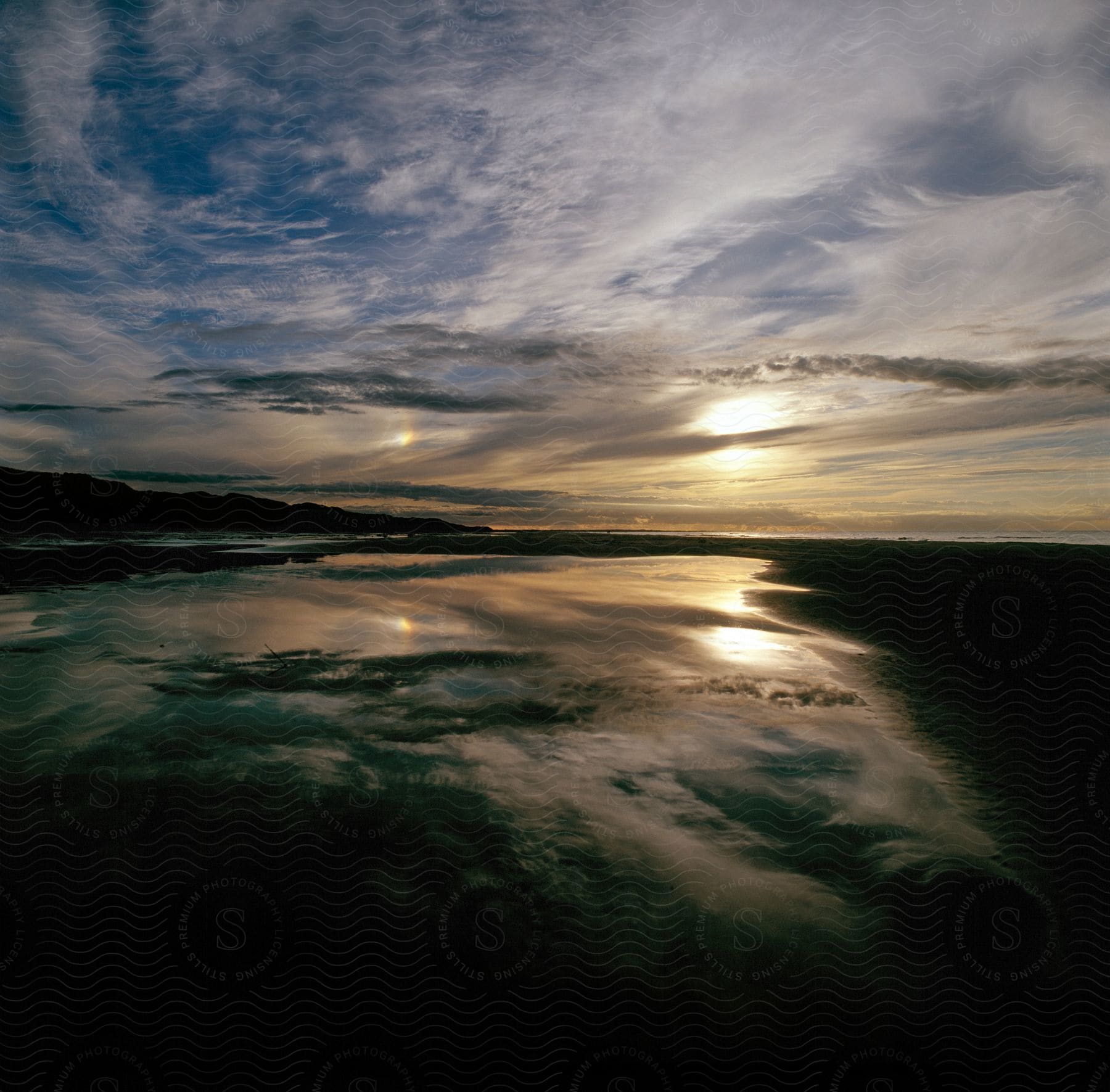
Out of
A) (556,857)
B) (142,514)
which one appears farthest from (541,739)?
(142,514)

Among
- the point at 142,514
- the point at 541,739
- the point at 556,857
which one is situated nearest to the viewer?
the point at 556,857

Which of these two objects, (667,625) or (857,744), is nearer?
(857,744)

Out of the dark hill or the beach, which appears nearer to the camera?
the beach

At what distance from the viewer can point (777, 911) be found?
4344 mm

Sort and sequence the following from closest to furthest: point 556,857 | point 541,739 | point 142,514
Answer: point 556,857 → point 541,739 → point 142,514

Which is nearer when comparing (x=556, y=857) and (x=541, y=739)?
(x=556, y=857)

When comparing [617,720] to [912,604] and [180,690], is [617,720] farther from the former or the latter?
[912,604]

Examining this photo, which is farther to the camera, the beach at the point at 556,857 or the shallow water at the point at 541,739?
the shallow water at the point at 541,739

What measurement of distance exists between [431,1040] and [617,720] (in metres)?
4.45

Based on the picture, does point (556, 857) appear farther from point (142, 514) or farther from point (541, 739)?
Result: point (142, 514)

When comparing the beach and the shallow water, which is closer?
the beach

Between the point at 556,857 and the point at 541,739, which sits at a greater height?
the point at 541,739

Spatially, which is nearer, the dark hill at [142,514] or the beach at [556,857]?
the beach at [556,857]

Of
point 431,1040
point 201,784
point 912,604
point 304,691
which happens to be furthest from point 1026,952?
point 912,604
